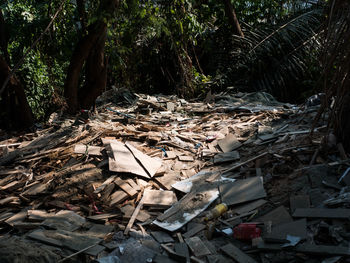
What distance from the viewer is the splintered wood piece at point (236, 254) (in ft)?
10.7

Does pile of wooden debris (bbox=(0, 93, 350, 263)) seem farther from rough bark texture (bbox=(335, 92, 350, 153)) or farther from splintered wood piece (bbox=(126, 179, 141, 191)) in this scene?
rough bark texture (bbox=(335, 92, 350, 153))

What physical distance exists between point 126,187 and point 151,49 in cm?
751

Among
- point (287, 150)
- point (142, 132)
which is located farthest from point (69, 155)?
point (287, 150)

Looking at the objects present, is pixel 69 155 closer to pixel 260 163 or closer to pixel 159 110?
pixel 260 163

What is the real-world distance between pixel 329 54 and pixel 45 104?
7.35 meters

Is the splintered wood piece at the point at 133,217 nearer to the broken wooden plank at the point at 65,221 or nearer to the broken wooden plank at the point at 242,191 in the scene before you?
the broken wooden plank at the point at 65,221

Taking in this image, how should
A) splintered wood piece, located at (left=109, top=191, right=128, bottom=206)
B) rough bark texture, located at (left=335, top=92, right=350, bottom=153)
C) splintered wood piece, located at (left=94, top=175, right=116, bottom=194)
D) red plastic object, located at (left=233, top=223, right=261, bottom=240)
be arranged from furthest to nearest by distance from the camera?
splintered wood piece, located at (left=94, top=175, right=116, bottom=194) < splintered wood piece, located at (left=109, top=191, right=128, bottom=206) < rough bark texture, located at (left=335, top=92, right=350, bottom=153) < red plastic object, located at (left=233, top=223, right=261, bottom=240)

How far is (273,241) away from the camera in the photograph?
3.28 meters

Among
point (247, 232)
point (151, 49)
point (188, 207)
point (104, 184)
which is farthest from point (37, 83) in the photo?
point (247, 232)

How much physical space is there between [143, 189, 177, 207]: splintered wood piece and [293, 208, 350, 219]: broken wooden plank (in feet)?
5.11

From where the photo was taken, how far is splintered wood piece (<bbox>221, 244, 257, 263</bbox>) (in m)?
3.26

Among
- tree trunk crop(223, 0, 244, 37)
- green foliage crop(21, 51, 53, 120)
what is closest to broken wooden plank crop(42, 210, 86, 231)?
green foliage crop(21, 51, 53, 120)

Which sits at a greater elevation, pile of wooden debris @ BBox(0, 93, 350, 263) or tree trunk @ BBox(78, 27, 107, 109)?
tree trunk @ BBox(78, 27, 107, 109)

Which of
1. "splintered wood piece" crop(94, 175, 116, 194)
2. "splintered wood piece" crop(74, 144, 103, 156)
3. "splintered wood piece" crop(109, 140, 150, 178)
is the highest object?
"splintered wood piece" crop(74, 144, 103, 156)
